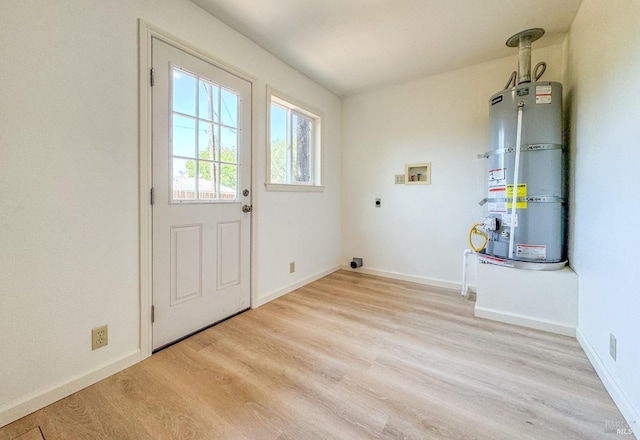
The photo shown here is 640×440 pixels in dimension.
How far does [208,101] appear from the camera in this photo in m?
2.07

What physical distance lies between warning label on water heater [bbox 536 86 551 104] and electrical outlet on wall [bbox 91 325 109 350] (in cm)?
346

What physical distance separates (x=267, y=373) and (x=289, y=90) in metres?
2.69

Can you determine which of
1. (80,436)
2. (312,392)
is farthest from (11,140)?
(312,392)

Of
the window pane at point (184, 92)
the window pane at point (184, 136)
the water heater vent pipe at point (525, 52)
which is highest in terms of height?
the water heater vent pipe at point (525, 52)

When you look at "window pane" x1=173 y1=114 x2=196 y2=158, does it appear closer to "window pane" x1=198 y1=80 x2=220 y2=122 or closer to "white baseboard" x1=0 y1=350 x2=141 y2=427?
"window pane" x1=198 y1=80 x2=220 y2=122

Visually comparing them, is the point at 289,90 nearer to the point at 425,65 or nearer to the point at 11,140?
the point at 425,65

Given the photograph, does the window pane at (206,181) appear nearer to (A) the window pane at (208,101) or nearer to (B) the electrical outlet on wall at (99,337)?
(A) the window pane at (208,101)

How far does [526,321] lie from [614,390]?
83cm

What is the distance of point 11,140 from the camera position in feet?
3.97

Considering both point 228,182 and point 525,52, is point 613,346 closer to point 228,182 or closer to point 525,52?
point 525,52

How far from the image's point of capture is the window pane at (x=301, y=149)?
125 inches

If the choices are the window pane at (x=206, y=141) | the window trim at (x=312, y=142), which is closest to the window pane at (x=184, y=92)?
the window pane at (x=206, y=141)

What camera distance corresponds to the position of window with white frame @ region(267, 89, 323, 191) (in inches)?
111

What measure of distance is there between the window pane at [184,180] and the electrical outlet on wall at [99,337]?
2.93 feet
